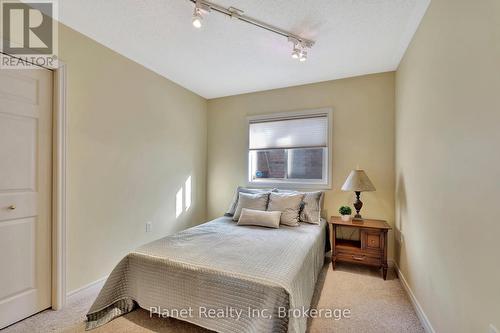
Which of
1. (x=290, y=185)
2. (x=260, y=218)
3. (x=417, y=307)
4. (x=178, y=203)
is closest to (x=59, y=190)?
(x=178, y=203)

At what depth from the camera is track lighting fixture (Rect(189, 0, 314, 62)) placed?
5.41 feet

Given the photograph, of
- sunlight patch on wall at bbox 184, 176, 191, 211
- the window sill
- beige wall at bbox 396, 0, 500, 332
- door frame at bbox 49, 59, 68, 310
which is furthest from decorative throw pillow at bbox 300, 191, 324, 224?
door frame at bbox 49, 59, 68, 310

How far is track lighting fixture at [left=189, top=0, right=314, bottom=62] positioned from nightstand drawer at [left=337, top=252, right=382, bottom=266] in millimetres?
2231

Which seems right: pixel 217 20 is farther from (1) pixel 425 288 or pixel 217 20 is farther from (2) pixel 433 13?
(1) pixel 425 288

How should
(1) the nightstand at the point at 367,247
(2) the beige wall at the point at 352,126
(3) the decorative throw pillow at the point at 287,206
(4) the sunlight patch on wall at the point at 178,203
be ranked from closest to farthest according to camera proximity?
(1) the nightstand at the point at 367,247 → (3) the decorative throw pillow at the point at 287,206 → (2) the beige wall at the point at 352,126 → (4) the sunlight patch on wall at the point at 178,203

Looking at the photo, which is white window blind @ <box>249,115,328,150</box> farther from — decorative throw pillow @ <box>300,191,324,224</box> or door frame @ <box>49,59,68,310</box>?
door frame @ <box>49,59,68,310</box>

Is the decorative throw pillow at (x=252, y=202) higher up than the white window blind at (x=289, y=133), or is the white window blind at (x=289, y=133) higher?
the white window blind at (x=289, y=133)

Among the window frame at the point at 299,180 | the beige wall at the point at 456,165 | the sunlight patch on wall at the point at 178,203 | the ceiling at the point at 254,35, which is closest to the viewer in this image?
the beige wall at the point at 456,165

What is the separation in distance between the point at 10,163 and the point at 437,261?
321 centimetres

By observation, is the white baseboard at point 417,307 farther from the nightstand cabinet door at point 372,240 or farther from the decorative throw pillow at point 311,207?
the decorative throw pillow at point 311,207

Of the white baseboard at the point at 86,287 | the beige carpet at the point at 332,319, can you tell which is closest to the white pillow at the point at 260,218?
the beige carpet at the point at 332,319

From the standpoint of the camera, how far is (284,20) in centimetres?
188

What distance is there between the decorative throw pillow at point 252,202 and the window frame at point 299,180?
0.49 metres

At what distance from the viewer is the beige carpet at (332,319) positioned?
1662 mm
